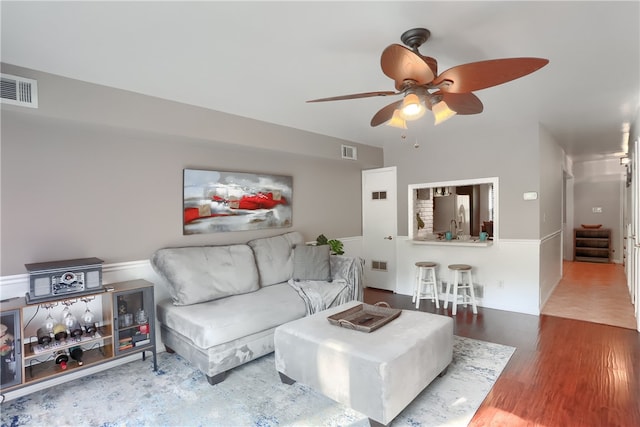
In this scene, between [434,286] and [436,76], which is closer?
[436,76]

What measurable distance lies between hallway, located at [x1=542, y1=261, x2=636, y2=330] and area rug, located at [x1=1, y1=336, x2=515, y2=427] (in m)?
1.99

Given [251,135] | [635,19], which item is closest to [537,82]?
[635,19]

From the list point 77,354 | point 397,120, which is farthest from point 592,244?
point 77,354

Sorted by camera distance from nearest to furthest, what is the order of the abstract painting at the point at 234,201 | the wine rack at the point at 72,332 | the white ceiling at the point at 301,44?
the white ceiling at the point at 301,44 → the wine rack at the point at 72,332 → the abstract painting at the point at 234,201

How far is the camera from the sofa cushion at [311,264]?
401cm

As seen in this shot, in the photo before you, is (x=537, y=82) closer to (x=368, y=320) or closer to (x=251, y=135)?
(x=368, y=320)

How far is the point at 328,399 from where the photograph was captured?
241 cm

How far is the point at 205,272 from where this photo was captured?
327cm

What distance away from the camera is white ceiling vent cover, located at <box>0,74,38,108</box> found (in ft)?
7.61

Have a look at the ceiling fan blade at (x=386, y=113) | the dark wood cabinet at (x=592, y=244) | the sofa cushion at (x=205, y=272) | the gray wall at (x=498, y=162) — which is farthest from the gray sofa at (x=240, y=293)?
the dark wood cabinet at (x=592, y=244)

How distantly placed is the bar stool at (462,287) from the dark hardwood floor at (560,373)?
203 millimetres

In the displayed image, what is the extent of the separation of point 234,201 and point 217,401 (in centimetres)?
218

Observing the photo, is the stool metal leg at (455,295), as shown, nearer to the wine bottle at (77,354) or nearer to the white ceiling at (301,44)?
the white ceiling at (301,44)

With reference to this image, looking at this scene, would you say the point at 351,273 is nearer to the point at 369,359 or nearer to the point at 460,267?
the point at 460,267
